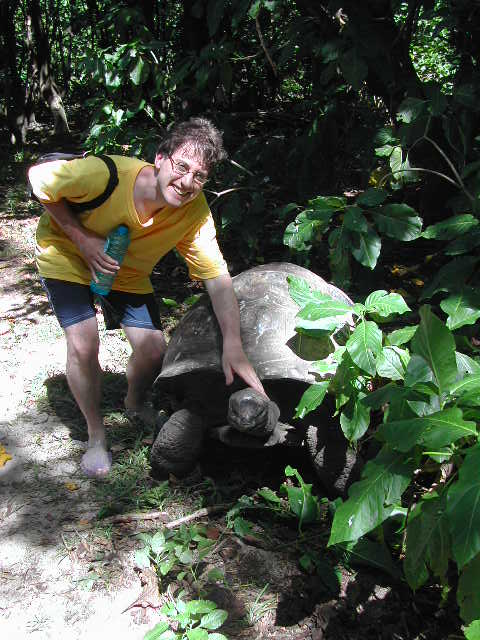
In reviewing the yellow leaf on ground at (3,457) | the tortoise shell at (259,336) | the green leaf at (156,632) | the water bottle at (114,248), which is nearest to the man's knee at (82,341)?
the water bottle at (114,248)

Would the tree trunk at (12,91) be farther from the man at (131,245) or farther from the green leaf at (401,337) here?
the green leaf at (401,337)

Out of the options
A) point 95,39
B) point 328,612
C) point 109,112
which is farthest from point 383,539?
point 95,39

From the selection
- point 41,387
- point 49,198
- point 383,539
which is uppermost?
point 49,198

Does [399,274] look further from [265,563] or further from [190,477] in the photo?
[265,563]

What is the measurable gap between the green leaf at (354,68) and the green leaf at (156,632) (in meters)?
2.18

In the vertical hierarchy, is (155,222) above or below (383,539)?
above

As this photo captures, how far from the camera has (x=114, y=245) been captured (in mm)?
2391

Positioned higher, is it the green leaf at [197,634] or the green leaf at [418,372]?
the green leaf at [418,372]

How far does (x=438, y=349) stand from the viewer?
1562mm

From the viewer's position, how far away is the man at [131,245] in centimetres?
228

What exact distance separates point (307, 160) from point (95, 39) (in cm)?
742

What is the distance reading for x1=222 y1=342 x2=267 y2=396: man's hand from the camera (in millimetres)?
2283

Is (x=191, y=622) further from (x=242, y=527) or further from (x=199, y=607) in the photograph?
(x=242, y=527)

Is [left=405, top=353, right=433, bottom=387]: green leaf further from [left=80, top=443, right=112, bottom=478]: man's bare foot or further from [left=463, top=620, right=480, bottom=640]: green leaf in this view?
[left=80, top=443, right=112, bottom=478]: man's bare foot
